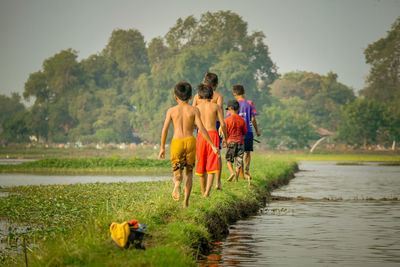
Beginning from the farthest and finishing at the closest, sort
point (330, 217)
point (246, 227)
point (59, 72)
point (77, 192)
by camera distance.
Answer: point (59, 72), point (77, 192), point (330, 217), point (246, 227)

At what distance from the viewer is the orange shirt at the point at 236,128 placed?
14748 millimetres

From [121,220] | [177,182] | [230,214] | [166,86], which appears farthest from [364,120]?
[121,220]

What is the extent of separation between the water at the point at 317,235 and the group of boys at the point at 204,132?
1160 millimetres

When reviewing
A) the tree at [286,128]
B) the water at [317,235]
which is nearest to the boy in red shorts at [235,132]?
the water at [317,235]

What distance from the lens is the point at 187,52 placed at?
79188 millimetres

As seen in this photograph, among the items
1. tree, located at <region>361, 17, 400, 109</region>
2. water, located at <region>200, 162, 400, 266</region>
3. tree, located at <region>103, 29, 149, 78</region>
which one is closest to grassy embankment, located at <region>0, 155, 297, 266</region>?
water, located at <region>200, 162, 400, 266</region>

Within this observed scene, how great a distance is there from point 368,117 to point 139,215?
203 ft

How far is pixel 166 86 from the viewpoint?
8262cm

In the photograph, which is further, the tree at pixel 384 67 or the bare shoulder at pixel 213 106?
the tree at pixel 384 67

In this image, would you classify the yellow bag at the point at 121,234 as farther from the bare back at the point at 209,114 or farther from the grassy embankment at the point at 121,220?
the bare back at the point at 209,114

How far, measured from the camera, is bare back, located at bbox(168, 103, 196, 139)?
9906mm

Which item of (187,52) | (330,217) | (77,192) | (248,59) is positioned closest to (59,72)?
(187,52)

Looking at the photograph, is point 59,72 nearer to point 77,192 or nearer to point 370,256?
point 77,192

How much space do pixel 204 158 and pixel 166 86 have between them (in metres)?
71.9
